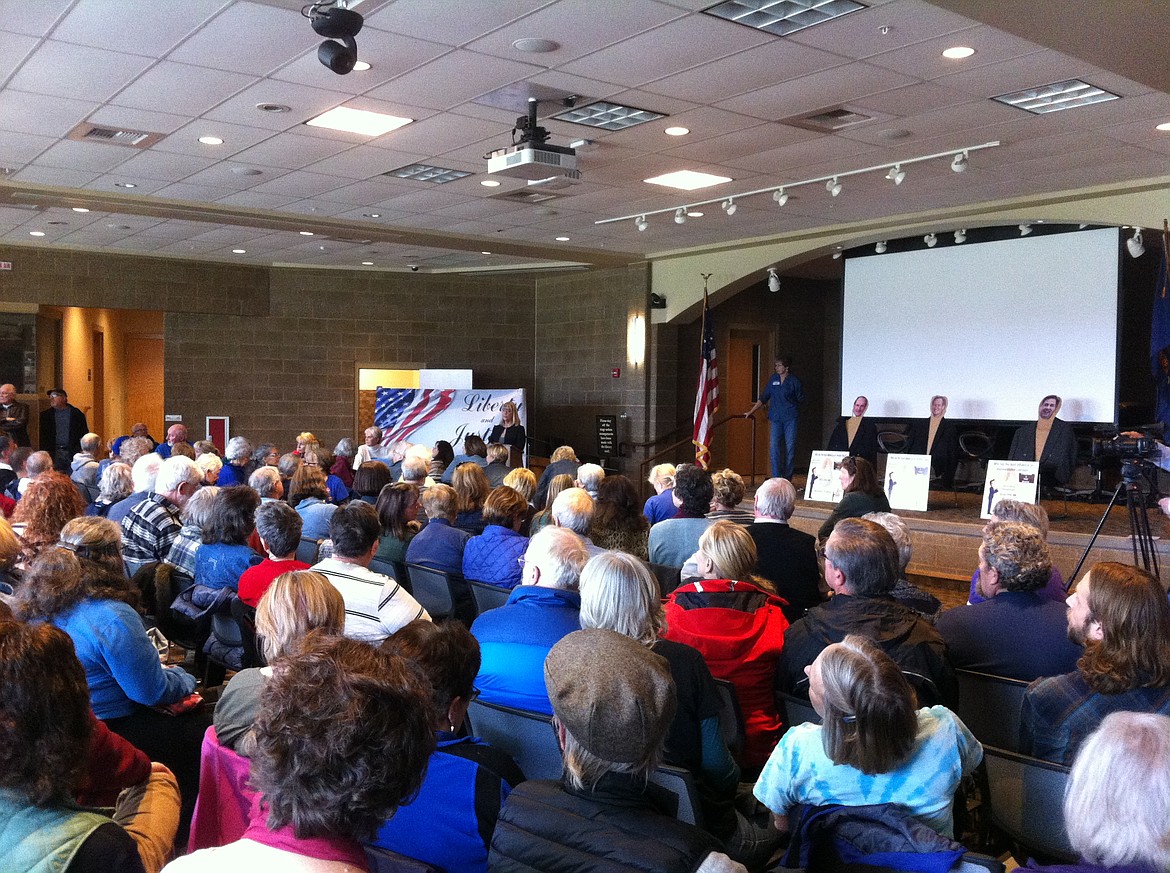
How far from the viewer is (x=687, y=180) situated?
8.84 metres

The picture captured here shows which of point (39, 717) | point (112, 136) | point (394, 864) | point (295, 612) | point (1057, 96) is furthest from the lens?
point (112, 136)

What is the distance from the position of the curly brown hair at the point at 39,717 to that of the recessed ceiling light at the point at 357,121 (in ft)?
18.7

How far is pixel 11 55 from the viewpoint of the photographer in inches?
220

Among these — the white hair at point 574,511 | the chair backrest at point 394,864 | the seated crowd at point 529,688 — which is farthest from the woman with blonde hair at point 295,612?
the white hair at point 574,511

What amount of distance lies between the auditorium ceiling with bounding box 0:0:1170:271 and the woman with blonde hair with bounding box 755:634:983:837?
3728mm

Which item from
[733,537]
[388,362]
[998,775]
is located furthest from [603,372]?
[998,775]

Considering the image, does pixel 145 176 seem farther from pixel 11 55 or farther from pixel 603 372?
pixel 603 372

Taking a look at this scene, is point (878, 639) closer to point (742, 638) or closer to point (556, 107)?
point (742, 638)

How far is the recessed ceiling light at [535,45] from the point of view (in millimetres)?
5312

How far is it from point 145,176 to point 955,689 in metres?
8.38

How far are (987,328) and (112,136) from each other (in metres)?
8.80

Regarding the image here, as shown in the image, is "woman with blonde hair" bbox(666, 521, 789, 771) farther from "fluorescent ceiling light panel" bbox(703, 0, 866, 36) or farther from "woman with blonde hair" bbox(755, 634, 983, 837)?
"fluorescent ceiling light panel" bbox(703, 0, 866, 36)

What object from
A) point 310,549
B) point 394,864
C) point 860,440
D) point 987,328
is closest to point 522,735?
point 394,864

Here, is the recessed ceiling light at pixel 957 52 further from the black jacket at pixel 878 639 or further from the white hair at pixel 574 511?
the black jacket at pixel 878 639
